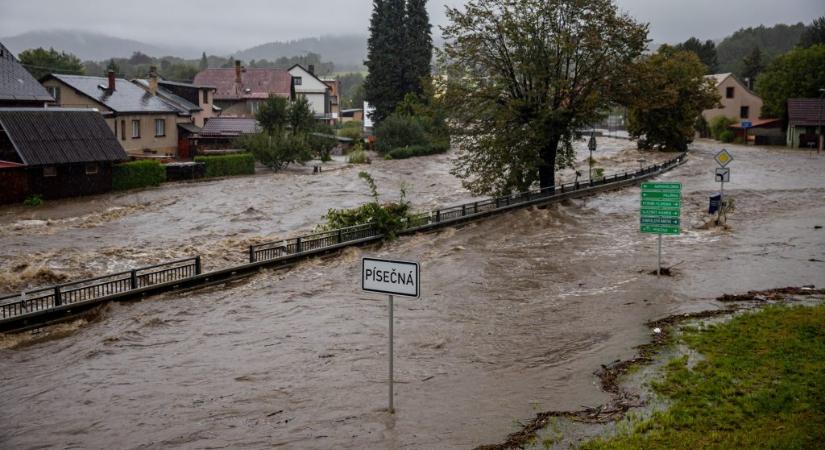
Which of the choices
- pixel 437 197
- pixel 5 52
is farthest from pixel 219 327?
Answer: pixel 5 52

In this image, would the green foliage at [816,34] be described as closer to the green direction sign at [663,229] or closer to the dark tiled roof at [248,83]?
the dark tiled roof at [248,83]

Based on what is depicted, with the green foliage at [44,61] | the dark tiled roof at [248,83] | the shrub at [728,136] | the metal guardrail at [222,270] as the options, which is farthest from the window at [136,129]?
the shrub at [728,136]

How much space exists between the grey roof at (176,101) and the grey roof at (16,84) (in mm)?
16009

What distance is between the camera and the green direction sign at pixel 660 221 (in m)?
22.7

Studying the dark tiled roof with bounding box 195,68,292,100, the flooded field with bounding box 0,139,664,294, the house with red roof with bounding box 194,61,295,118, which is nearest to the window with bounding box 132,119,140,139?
the flooded field with bounding box 0,139,664,294

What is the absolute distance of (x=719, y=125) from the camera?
93.6 meters

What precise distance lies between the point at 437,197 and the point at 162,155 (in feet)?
88.0

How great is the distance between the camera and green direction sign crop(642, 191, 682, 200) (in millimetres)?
22562

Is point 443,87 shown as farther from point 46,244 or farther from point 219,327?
point 219,327

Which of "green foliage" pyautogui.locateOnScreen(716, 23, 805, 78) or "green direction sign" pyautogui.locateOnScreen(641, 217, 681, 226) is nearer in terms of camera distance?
"green direction sign" pyautogui.locateOnScreen(641, 217, 681, 226)

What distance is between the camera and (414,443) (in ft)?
38.0

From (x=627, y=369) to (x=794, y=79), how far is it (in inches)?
3367

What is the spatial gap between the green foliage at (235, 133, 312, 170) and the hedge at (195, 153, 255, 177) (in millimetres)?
1340

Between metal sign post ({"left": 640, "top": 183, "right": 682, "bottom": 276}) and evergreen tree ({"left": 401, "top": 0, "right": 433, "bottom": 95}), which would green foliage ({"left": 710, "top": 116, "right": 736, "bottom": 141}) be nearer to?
evergreen tree ({"left": 401, "top": 0, "right": 433, "bottom": 95})
